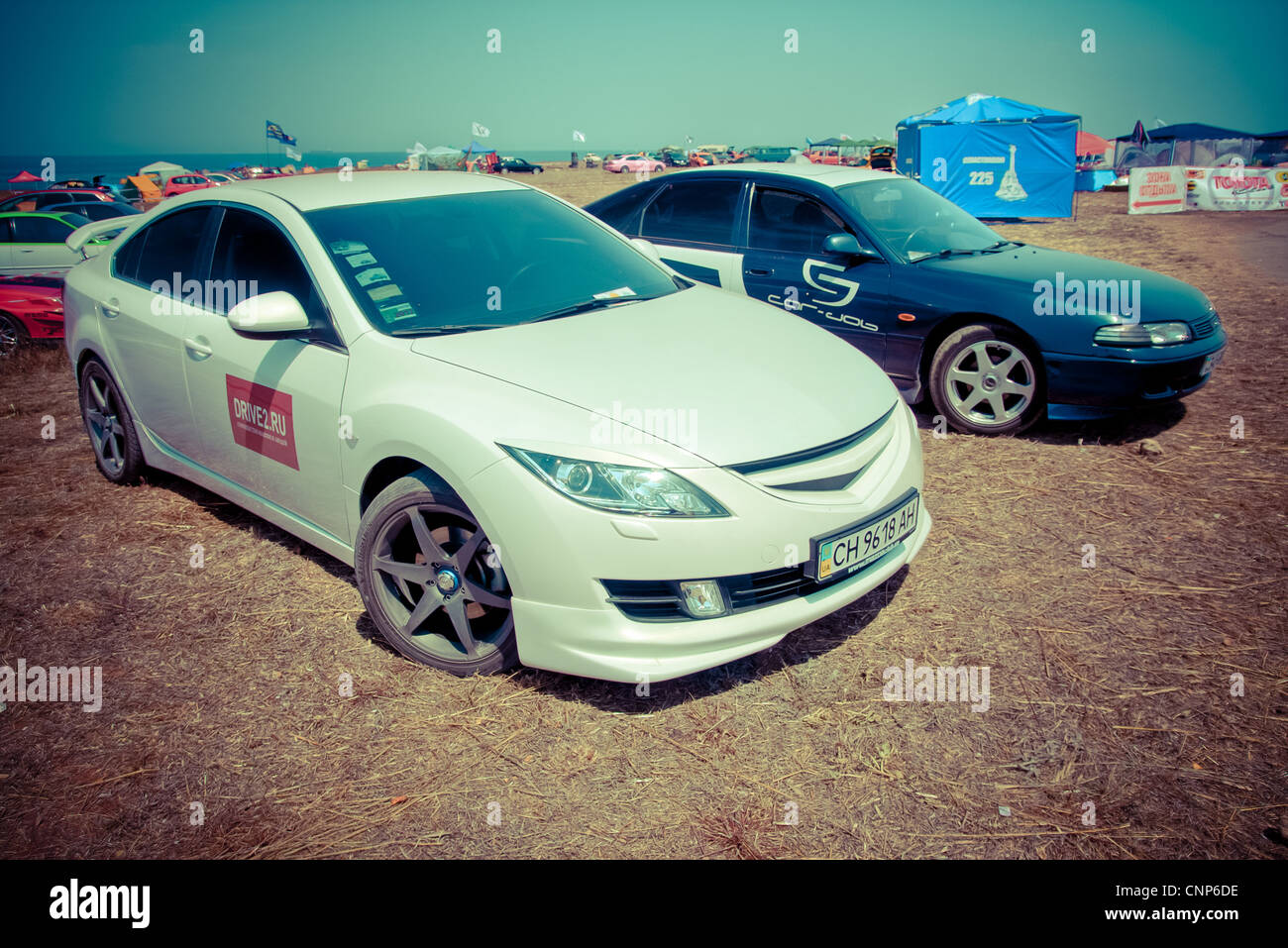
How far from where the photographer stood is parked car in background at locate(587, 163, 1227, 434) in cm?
489

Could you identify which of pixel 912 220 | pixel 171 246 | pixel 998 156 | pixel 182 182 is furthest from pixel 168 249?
pixel 182 182

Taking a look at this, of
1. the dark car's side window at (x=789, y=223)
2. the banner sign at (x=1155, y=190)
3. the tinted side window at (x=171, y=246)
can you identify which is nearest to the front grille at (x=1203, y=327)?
the dark car's side window at (x=789, y=223)

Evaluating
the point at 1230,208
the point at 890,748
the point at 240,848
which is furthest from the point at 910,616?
the point at 1230,208

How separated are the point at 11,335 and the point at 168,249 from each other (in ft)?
21.4

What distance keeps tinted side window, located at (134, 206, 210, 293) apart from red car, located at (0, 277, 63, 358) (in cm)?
586

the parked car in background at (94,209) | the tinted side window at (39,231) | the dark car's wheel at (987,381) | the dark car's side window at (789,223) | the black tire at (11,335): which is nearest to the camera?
the dark car's wheel at (987,381)

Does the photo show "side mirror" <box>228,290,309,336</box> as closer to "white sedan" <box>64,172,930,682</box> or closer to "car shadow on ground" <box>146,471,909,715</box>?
"white sedan" <box>64,172,930,682</box>

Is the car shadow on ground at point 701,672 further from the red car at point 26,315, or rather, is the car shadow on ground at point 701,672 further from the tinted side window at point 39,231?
the tinted side window at point 39,231

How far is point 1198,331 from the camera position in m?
4.99

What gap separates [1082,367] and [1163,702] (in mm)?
2672

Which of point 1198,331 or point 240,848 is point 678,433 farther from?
point 1198,331

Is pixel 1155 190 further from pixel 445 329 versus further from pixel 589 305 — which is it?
pixel 445 329

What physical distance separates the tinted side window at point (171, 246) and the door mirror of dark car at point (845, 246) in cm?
358

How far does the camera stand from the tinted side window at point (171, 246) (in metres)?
3.86
